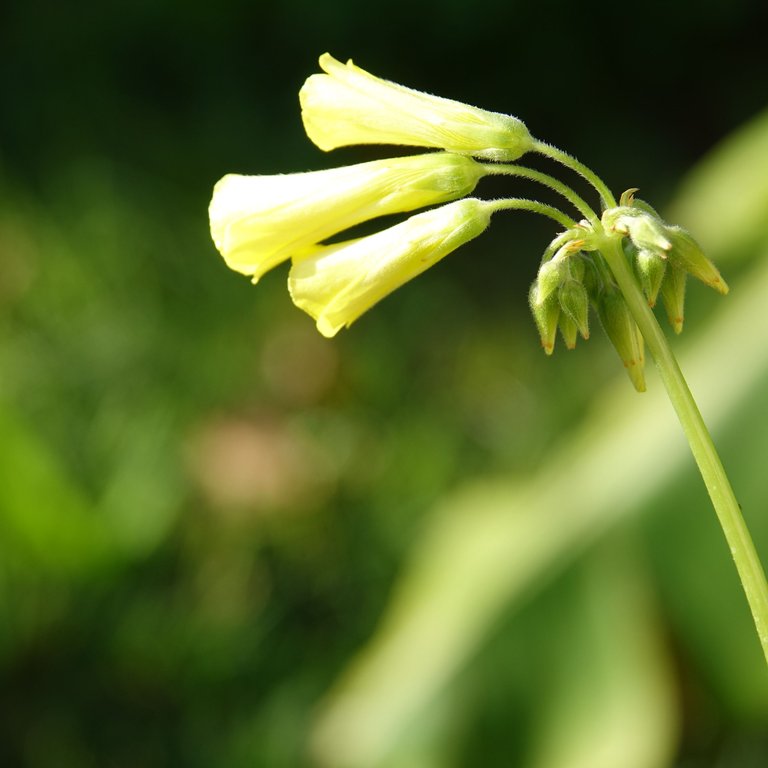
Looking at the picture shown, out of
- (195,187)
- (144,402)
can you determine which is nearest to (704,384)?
(144,402)

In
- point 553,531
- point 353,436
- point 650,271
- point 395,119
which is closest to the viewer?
point 650,271

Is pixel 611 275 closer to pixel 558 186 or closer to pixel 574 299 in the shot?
pixel 574 299

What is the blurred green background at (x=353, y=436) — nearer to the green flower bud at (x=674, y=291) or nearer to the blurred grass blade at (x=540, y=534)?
the blurred grass blade at (x=540, y=534)

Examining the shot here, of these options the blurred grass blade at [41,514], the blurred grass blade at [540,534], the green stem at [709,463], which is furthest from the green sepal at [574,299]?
the blurred grass blade at [41,514]

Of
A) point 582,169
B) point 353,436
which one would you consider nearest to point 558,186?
point 582,169

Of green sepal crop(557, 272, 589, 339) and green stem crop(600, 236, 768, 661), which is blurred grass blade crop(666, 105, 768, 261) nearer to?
green sepal crop(557, 272, 589, 339)
